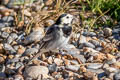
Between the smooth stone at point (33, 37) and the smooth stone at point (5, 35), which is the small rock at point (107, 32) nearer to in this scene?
the smooth stone at point (33, 37)


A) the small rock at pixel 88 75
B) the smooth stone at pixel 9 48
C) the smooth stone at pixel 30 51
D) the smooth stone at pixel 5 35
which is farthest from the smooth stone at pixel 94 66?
the smooth stone at pixel 5 35

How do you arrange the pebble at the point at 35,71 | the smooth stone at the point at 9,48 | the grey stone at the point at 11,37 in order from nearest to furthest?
the pebble at the point at 35,71 < the smooth stone at the point at 9,48 < the grey stone at the point at 11,37

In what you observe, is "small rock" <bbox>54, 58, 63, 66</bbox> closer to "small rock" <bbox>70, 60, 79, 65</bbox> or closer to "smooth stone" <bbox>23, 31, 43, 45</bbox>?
"small rock" <bbox>70, 60, 79, 65</bbox>

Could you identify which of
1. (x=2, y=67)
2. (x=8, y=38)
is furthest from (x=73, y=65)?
(x=8, y=38)

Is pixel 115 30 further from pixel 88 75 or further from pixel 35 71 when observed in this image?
pixel 35 71

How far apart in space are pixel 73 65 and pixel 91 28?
3.04ft

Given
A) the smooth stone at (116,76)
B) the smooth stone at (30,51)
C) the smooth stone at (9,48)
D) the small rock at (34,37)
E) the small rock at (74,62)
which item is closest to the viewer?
the smooth stone at (116,76)

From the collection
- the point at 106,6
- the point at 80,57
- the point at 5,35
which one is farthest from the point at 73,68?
the point at 106,6

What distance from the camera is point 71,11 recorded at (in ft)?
16.1

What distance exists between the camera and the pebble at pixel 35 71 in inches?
141

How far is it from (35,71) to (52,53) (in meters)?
0.47

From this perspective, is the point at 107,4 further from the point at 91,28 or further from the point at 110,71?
the point at 110,71

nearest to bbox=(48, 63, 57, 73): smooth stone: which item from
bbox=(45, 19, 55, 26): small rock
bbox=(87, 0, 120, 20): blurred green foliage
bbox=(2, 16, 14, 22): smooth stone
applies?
bbox=(45, 19, 55, 26): small rock

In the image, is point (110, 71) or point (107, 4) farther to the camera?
point (107, 4)
